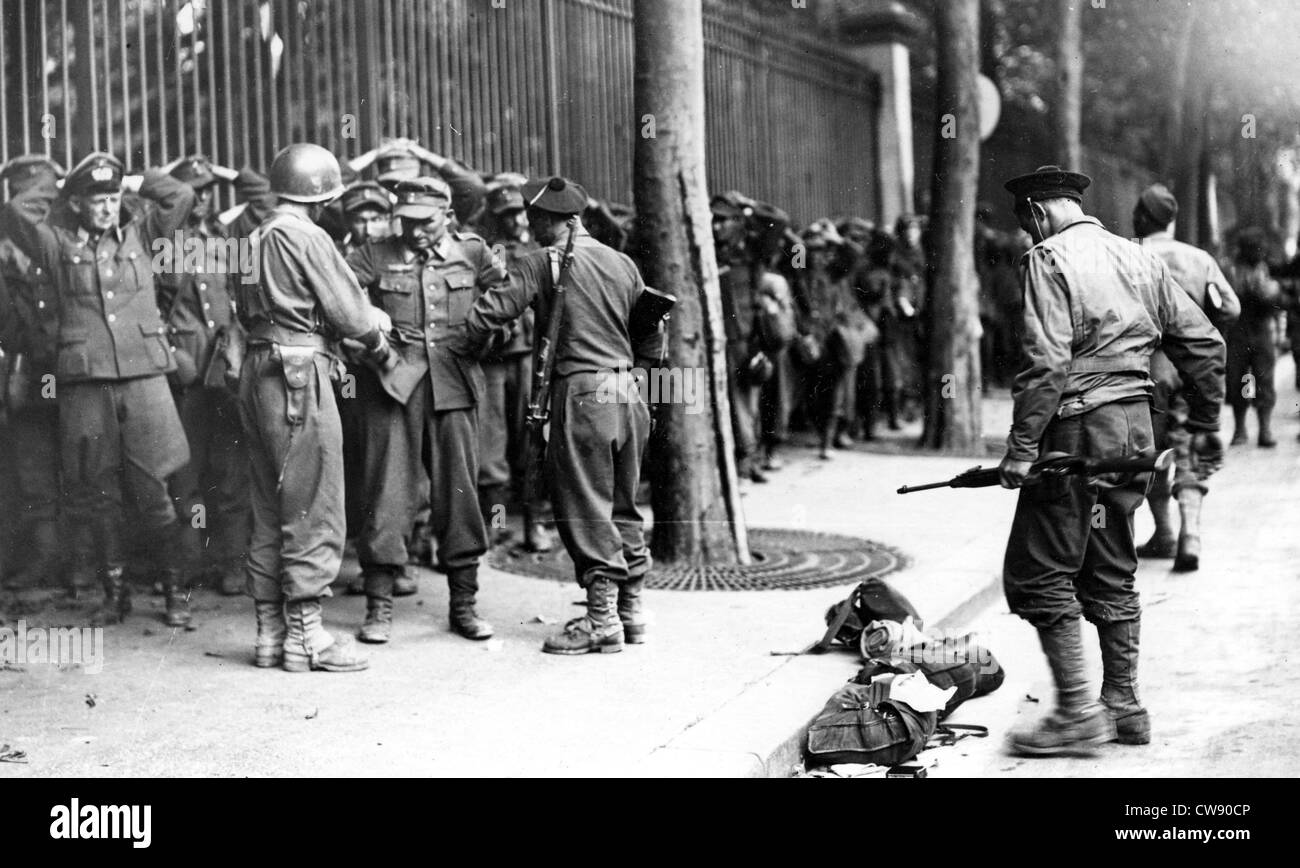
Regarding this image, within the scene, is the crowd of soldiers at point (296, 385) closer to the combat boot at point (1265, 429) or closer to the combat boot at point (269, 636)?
the combat boot at point (269, 636)

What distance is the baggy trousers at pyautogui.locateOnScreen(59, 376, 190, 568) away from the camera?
7254 millimetres

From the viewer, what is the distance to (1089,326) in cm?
537

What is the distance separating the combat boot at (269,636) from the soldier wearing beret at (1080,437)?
2915 mm

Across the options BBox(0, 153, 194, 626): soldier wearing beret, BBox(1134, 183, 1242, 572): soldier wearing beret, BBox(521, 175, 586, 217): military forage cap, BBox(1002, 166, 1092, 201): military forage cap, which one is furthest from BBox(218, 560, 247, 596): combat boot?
BBox(1134, 183, 1242, 572): soldier wearing beret

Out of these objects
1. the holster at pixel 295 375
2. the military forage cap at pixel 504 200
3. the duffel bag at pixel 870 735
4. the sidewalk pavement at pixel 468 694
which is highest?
the military forage cap at pixel 504 200

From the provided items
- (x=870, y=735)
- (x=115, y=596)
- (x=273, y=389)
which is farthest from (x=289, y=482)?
(x=870, y=735)

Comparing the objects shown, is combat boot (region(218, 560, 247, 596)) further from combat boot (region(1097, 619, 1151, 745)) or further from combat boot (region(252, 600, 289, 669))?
combat boot (region(1097, 619, 1151, 745))

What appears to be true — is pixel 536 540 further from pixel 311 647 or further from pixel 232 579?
pixel 311 647

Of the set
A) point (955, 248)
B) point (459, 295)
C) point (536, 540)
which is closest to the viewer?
point (459, 295)

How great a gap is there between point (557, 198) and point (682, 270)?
1.91 meters

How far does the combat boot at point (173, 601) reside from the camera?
718 cm

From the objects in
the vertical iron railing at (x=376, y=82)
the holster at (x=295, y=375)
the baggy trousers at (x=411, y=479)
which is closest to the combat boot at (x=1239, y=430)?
the vertical iron railing at (x=376, y=82)

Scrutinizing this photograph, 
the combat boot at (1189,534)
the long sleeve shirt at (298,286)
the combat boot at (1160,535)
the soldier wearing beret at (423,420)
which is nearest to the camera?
the long sleeve shirt at (298,286)
